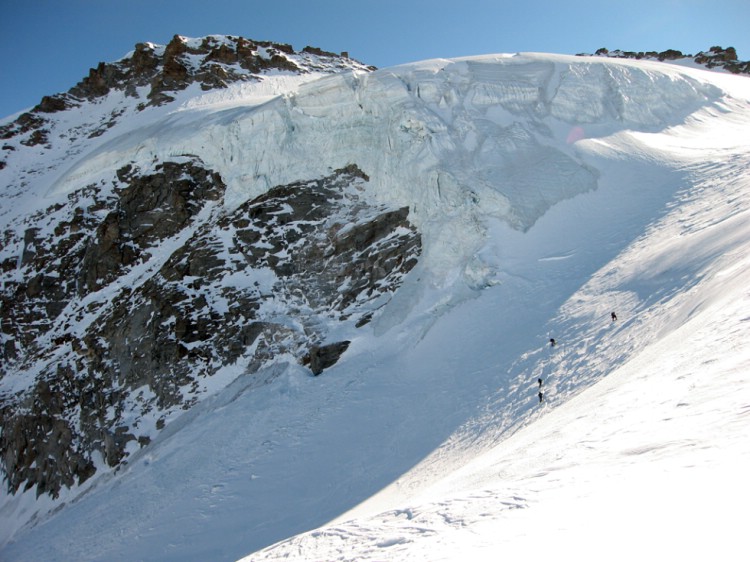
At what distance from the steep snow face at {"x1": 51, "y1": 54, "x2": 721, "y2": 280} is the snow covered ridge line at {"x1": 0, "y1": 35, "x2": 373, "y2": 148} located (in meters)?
15.1

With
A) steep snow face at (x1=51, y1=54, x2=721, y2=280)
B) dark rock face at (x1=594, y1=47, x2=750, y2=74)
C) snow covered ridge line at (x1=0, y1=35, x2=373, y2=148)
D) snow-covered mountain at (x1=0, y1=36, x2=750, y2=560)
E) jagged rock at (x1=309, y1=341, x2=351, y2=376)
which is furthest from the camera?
dark rock face at (x1=594, y1=47, x2=750, y2=74)

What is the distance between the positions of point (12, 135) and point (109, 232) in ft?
85.0

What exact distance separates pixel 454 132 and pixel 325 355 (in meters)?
13.8

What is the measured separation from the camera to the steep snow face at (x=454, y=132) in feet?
82.4

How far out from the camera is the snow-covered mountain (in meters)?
9.24

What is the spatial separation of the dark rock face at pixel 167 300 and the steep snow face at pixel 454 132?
1464 millimetres

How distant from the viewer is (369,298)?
25.9 metres

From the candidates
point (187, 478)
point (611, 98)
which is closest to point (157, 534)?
point (187, 478)

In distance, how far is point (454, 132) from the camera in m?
27.8

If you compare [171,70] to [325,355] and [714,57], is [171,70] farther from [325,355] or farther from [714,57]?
[714,57]

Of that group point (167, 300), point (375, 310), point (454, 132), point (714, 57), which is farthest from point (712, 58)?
point (167, 300)

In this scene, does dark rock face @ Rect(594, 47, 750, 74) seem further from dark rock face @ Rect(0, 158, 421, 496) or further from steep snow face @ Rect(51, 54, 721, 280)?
dark rock face @ Rect(0, 158, 421, 496)

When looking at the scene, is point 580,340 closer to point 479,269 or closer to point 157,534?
point 479,269

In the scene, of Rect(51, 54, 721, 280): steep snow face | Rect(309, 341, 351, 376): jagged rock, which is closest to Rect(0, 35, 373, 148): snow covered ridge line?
Rect(51, 54, 721, 280): steep snow face
